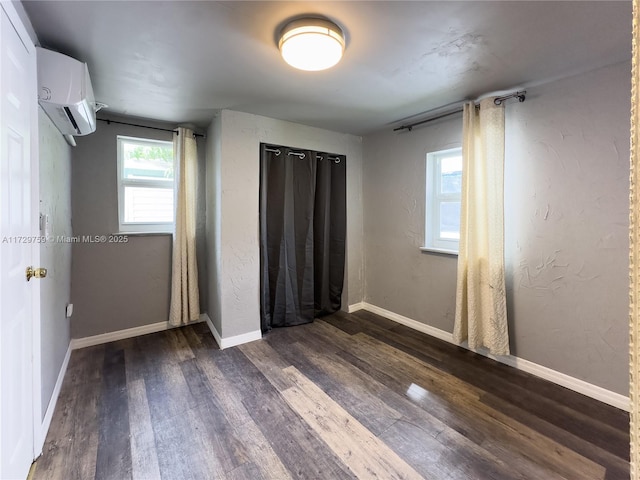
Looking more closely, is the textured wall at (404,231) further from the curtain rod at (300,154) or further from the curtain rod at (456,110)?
the curtain rod at (300,154)

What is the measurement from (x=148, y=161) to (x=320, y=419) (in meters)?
3.01

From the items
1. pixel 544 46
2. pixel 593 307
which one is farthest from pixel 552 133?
pixel 593 307

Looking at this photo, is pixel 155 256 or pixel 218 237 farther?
pixel 155 256

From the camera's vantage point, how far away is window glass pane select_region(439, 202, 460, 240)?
298 cm

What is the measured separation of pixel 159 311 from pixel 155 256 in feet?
2.00

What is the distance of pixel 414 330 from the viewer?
321cm

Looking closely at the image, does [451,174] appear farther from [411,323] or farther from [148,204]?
[148,204]

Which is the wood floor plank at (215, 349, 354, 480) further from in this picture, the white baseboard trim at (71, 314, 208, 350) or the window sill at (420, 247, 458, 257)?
the window sill at (420, 247, 458, 257)

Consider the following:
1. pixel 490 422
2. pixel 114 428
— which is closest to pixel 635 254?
pixel 490 422

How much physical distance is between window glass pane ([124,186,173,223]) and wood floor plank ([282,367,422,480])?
2305mm

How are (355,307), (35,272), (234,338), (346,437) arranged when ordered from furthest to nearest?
(355,307)
(234,338)
(346,437)
(35,272)

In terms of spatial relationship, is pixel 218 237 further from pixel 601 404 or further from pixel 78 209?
pixel 601 404

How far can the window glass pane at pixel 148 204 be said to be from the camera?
3.06m

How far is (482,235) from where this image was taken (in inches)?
99.0
